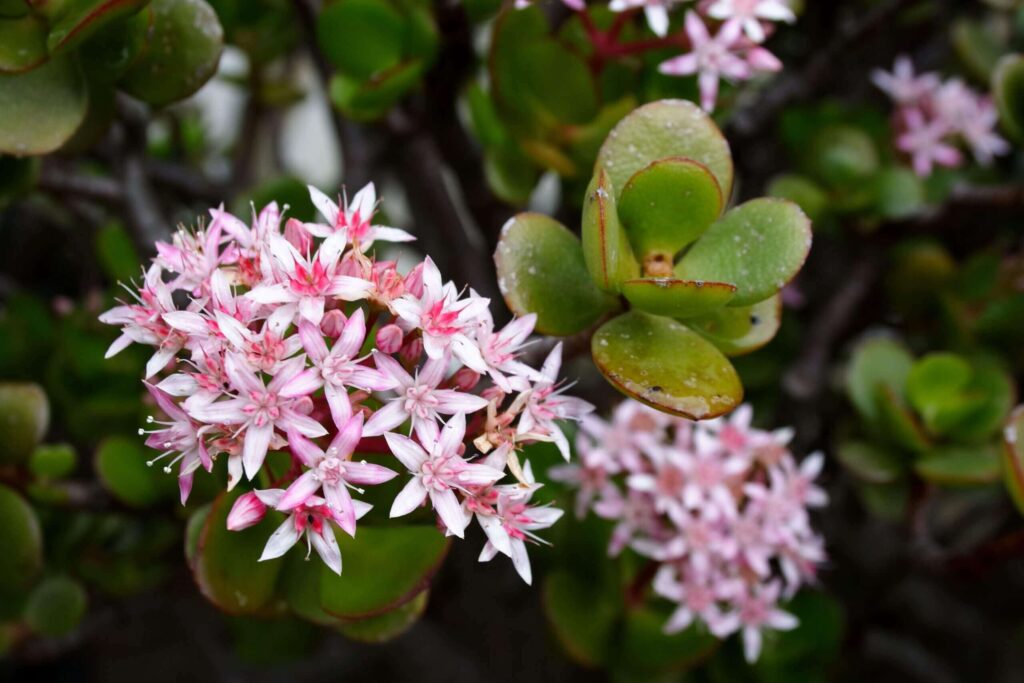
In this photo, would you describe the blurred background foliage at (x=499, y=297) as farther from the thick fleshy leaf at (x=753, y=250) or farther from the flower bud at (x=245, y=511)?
the thick fleshy leaf at (x=753, y=250)

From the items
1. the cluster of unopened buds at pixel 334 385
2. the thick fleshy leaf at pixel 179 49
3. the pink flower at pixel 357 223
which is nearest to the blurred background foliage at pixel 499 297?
the thick fleshy leaf at pixel 179 49

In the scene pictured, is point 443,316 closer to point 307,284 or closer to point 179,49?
point 307,284

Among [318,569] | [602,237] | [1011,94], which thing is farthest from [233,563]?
[1011,94]

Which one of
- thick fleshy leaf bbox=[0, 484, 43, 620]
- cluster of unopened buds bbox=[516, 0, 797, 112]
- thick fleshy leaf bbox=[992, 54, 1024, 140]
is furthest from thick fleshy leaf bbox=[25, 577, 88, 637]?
thick fleshy leaf bbox=[992, 54, 1024, 140]

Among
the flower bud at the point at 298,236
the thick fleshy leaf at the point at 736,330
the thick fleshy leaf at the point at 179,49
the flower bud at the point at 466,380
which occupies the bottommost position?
the thick fleshy leaf at the point at 736,330

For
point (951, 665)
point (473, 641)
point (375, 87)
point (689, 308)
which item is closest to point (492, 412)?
point (689, 308)

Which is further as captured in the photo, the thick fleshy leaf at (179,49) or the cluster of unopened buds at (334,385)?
the thick fleshy leaf at (179,49)
